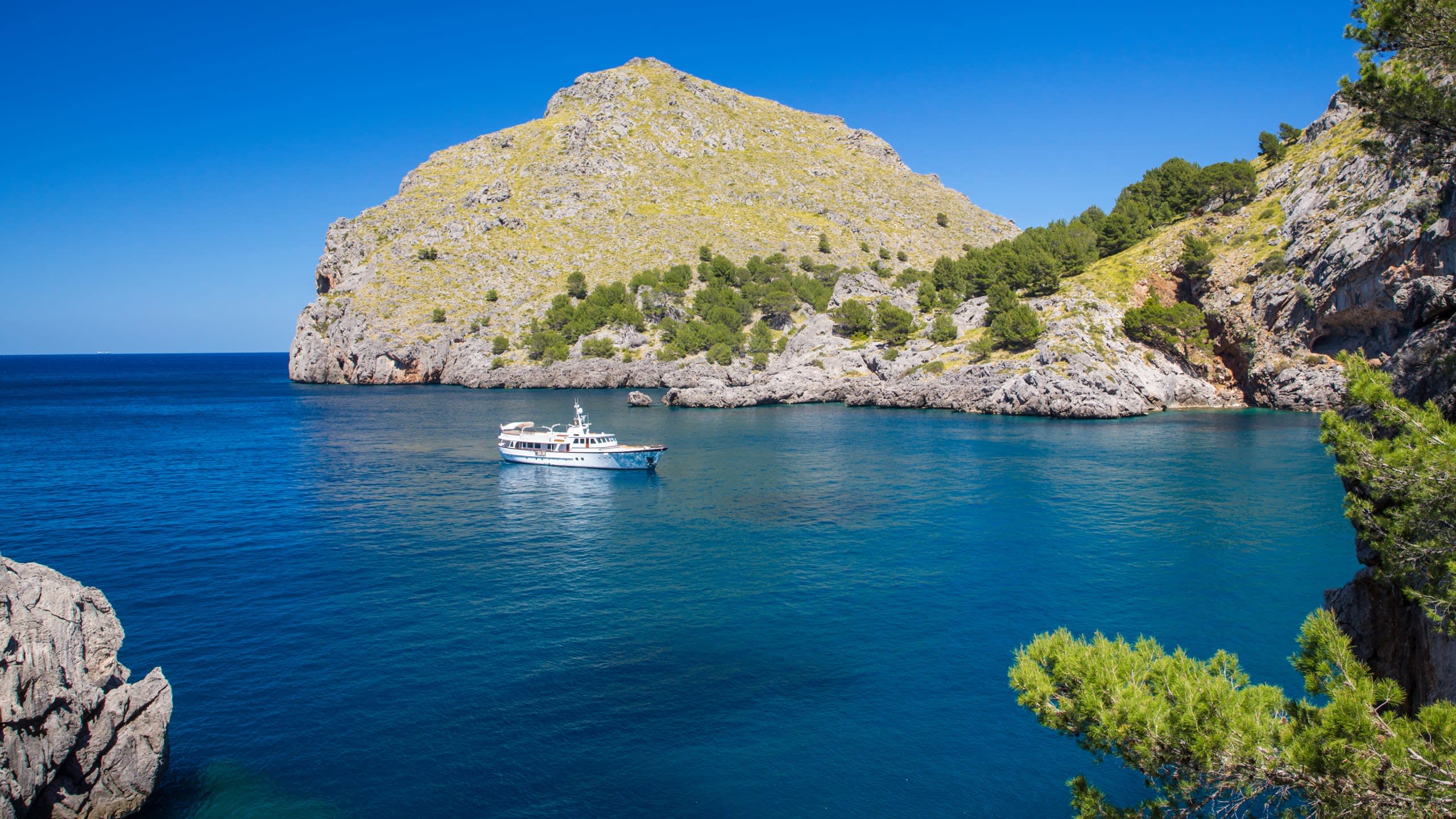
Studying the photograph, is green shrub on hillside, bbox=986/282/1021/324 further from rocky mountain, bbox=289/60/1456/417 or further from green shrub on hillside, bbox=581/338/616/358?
green shrub on hillside, bbox=581/338/616/358

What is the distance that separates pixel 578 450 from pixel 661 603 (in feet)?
121

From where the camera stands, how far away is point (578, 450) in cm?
7025

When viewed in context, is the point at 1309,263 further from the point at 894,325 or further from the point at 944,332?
the point at 894,325

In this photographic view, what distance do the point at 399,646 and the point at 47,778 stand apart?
12242 millimetres

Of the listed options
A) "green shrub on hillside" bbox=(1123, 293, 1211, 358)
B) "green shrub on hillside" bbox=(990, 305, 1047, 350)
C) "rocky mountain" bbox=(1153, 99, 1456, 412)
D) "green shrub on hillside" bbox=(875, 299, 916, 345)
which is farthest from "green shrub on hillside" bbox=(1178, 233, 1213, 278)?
"green shrub on hillside" bbox=(875, 299, 916, 345)

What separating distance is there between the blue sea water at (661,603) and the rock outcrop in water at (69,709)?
5.64 ft

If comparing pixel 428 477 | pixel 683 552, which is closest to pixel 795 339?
pixel 428 477

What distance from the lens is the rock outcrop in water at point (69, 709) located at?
18.2 metres

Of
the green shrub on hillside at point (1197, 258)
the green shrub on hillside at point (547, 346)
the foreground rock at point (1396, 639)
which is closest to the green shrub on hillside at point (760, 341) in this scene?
the green shrub on hillside at point (547, 346)

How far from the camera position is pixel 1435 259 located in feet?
232

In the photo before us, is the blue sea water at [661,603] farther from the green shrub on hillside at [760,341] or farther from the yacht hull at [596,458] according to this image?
the green shrub on hillside at [760,341]

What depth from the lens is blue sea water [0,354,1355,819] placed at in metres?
22.3

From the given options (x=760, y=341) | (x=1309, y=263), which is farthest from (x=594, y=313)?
(x=1309, y=263)

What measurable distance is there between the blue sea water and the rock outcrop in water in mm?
1720
